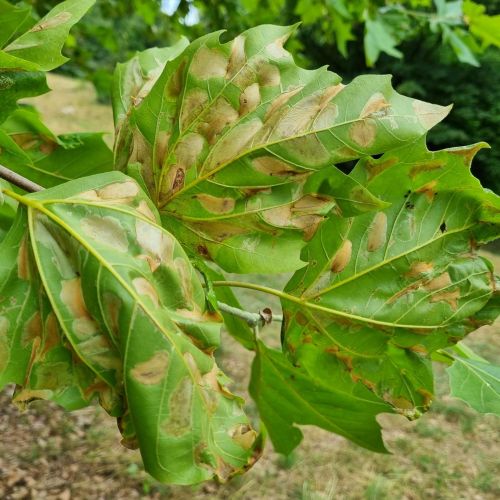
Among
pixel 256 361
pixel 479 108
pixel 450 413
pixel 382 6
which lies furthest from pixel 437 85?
pixel 256 361

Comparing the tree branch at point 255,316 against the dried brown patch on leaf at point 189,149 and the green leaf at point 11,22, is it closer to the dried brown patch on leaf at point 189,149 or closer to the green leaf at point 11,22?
the dried brown patch on leaf at point 189,149

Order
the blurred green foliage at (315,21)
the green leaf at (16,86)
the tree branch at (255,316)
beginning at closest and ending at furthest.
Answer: the green leaf at (16,86) < the tree branch at (255,316) < the blurred green foliage at (315,21)

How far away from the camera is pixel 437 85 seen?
817 cm

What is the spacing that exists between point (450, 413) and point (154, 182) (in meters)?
2.95

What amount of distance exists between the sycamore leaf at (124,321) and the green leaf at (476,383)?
32 centimetres

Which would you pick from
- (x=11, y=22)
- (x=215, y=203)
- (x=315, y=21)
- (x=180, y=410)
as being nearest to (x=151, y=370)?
(x=180, y=410)

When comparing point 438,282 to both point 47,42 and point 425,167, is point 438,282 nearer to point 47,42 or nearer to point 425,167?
point 425,167

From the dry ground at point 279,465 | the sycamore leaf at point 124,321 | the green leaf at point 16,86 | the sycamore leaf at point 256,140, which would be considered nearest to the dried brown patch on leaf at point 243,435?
the sycamore leaf at point 124,321

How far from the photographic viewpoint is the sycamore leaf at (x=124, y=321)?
39 cm

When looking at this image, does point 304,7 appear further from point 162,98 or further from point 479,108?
point 479,108

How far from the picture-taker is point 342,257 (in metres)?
0.56

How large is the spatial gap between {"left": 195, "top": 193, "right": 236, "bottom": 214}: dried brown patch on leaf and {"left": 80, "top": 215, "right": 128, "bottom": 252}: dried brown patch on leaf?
87 millimetres

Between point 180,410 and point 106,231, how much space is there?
137 millimetres

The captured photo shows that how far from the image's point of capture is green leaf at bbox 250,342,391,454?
2.33ft
